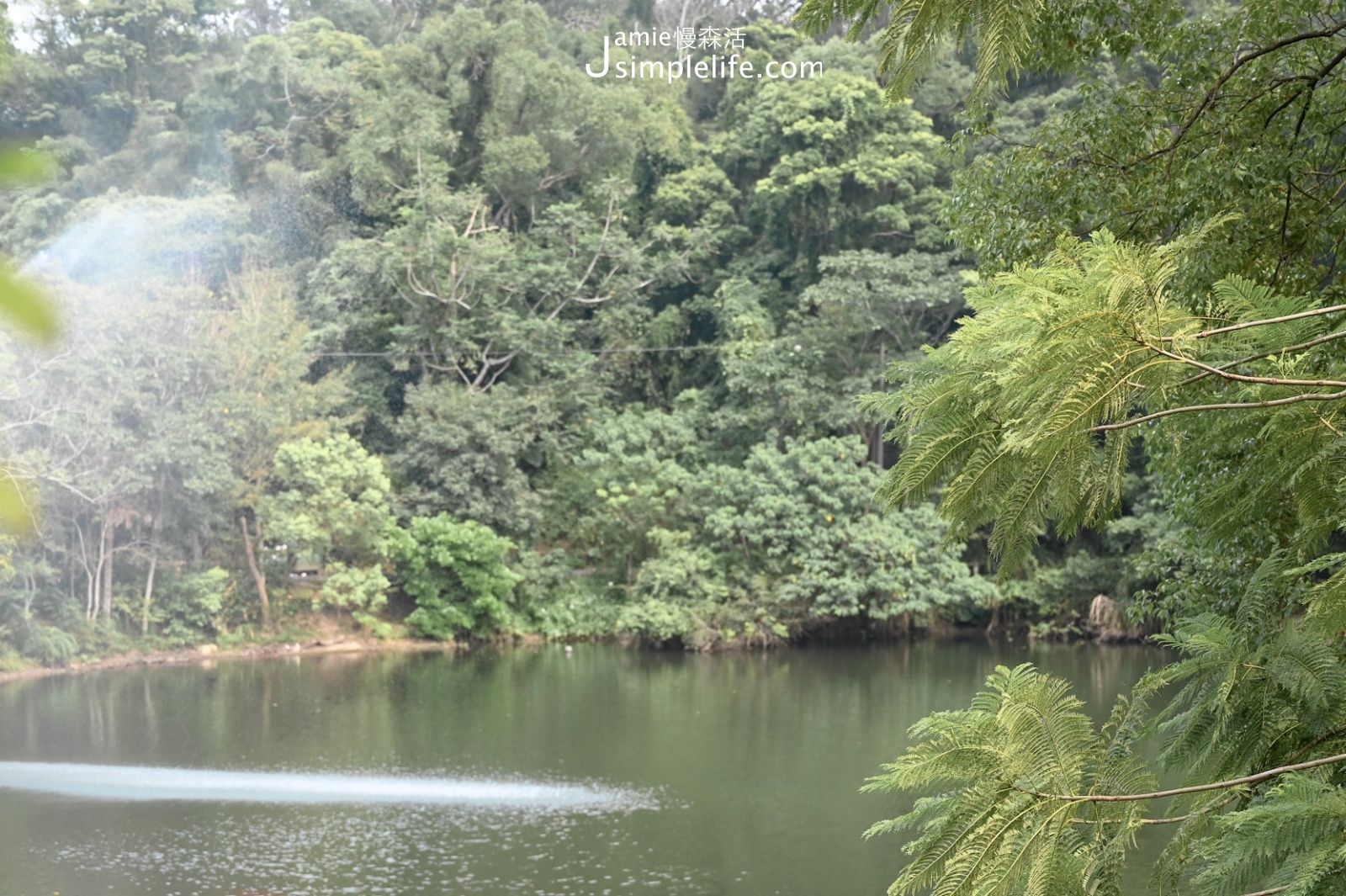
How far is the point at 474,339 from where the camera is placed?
18.6m

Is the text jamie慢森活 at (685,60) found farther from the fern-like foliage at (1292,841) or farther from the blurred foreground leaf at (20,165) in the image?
the blurred foreground leaf at (20,165)

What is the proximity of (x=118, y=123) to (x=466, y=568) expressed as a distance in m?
9.65

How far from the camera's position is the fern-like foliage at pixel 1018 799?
6.64ft

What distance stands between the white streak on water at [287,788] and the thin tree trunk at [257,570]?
18.4ft

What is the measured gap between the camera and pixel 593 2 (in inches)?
966

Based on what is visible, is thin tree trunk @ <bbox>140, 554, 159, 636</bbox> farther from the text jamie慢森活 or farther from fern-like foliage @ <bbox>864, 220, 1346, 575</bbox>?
fern-like foliage @ <bbox>864, 220, 1346, 575</bbox>

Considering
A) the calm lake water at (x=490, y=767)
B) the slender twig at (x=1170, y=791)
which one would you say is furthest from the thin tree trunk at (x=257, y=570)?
the slender twig at (x=1170, y=791)

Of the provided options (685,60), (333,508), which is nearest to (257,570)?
(333,508)

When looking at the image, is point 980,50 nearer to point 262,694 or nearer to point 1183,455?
point 1183,455

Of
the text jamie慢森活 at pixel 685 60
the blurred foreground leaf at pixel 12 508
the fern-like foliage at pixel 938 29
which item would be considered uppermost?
the text jamie慢森活 at pixel 685 60

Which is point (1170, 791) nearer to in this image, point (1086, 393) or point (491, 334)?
point (1086, 393)

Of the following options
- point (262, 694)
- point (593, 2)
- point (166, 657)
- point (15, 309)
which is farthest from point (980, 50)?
point (593, 2)

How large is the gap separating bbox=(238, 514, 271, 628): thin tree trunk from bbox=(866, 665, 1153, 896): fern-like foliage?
598 inches

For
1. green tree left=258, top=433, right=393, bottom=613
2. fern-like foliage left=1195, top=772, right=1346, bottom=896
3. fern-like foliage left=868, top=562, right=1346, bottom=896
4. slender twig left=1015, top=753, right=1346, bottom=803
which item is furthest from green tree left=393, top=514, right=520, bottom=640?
fern-like foliage left=1195, top=772, right=1346, bottom=896
